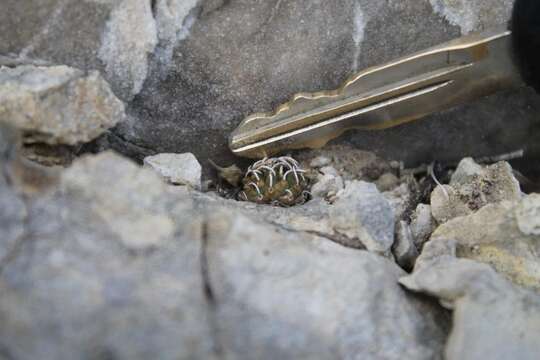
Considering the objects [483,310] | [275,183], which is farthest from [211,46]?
[483,310]

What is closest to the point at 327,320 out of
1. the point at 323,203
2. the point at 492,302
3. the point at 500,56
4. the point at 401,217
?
the point at 492,302

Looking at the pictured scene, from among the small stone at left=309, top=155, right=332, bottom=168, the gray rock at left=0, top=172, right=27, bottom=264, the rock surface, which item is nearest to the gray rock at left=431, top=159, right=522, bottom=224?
the small stone at left=309, top=155, right=332, bottom=168

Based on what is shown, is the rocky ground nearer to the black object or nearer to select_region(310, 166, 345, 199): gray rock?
select_region(310, 166, 345, 199): gray rock

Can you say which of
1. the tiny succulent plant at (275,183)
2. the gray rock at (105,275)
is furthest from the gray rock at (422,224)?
the gray rock at (105,275)

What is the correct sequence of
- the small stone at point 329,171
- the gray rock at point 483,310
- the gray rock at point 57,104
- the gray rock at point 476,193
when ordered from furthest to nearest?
the small stone at point 329,171 < the gray rock at point 476,193 < the gray rock at point 57,104 < the gray rock at point 483,310

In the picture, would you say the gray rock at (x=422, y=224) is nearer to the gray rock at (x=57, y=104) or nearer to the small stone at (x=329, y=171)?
the small stone at (x=329, y=171)

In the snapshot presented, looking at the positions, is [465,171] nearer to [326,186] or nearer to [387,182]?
[387,182]

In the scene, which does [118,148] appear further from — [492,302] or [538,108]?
[538,108]
